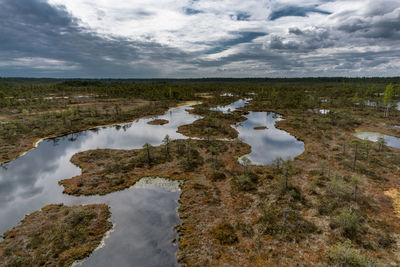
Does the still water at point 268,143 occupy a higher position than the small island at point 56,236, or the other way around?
the still water at point 268,143

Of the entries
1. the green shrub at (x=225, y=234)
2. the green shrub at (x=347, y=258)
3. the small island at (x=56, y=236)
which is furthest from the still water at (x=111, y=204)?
the green shrub at (x=347, y=258)

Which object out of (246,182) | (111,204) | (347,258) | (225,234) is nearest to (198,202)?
(225,234)

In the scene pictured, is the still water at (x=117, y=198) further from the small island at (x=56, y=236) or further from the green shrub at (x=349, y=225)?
the green shrub at (x=349, y=225)

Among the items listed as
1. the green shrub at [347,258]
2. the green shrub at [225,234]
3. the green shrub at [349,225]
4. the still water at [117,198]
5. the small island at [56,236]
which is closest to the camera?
the green shrub at [347,258]

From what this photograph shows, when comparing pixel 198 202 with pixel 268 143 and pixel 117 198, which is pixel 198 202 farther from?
pixel 268 143

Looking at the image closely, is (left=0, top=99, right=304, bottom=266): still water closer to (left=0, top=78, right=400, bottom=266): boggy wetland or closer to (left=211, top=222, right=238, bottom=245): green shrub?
(left=0, top=78, right=400, bottom=266): boggy wetland

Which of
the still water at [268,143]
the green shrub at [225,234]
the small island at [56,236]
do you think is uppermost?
the still water at [268,143]

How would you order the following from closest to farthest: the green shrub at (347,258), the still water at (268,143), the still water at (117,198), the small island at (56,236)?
the green shrub at (347,258)
the small island at (56,236)
the still water at (117,198)
the still water at (268,143)

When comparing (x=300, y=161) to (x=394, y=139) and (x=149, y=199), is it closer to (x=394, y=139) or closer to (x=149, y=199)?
(x=149, y=199)

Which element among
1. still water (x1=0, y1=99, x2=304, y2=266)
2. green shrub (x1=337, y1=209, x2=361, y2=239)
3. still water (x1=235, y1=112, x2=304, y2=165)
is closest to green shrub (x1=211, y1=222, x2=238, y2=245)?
still water (x1=0, y1=99, x2=304, y2=266)
